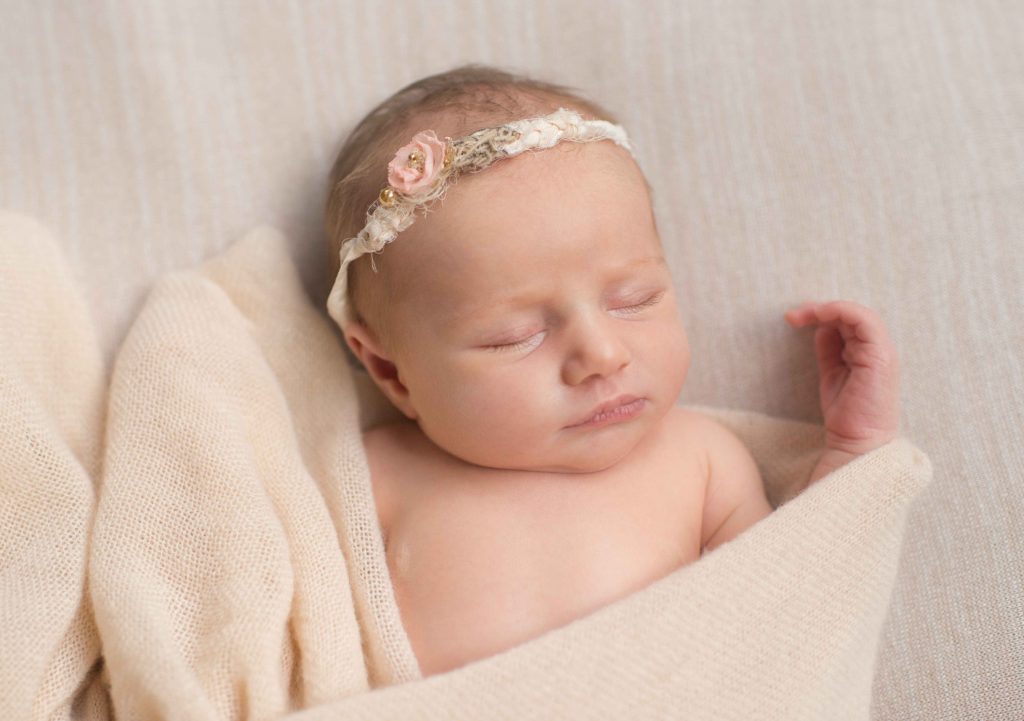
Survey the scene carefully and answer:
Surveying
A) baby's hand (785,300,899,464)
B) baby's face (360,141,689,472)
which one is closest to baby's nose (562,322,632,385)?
baby's face (360,141,689,472)

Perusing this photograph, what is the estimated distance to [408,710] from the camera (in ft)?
4.15

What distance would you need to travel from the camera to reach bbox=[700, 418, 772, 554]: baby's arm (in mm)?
1567

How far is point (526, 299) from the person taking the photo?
1430mm

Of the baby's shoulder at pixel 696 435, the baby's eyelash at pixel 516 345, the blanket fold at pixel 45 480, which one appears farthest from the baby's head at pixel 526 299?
the blanket fold at pixel 45 480

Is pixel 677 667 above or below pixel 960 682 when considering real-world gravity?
above

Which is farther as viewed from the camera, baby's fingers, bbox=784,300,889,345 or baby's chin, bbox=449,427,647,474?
baby's fingers, bbox=784,300,889,345

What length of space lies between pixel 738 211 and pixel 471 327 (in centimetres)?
62

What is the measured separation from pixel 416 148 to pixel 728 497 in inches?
28.6

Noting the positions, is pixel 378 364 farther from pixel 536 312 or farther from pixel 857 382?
pixel 857 382

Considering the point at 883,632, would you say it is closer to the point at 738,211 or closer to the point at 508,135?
the point at 738,211

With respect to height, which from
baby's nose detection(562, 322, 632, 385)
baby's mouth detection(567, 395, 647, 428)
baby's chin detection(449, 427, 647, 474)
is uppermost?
baby's nose detection(562, 322, 632, 385)

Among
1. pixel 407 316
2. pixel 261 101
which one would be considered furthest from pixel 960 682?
pixel 261 101

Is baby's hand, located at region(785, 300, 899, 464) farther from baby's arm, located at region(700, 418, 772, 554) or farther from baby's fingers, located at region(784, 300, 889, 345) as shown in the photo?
baby's arm, located at region(700, 418, 772, 554)

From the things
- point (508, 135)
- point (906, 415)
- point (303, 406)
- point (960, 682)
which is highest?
point (508, 135)
